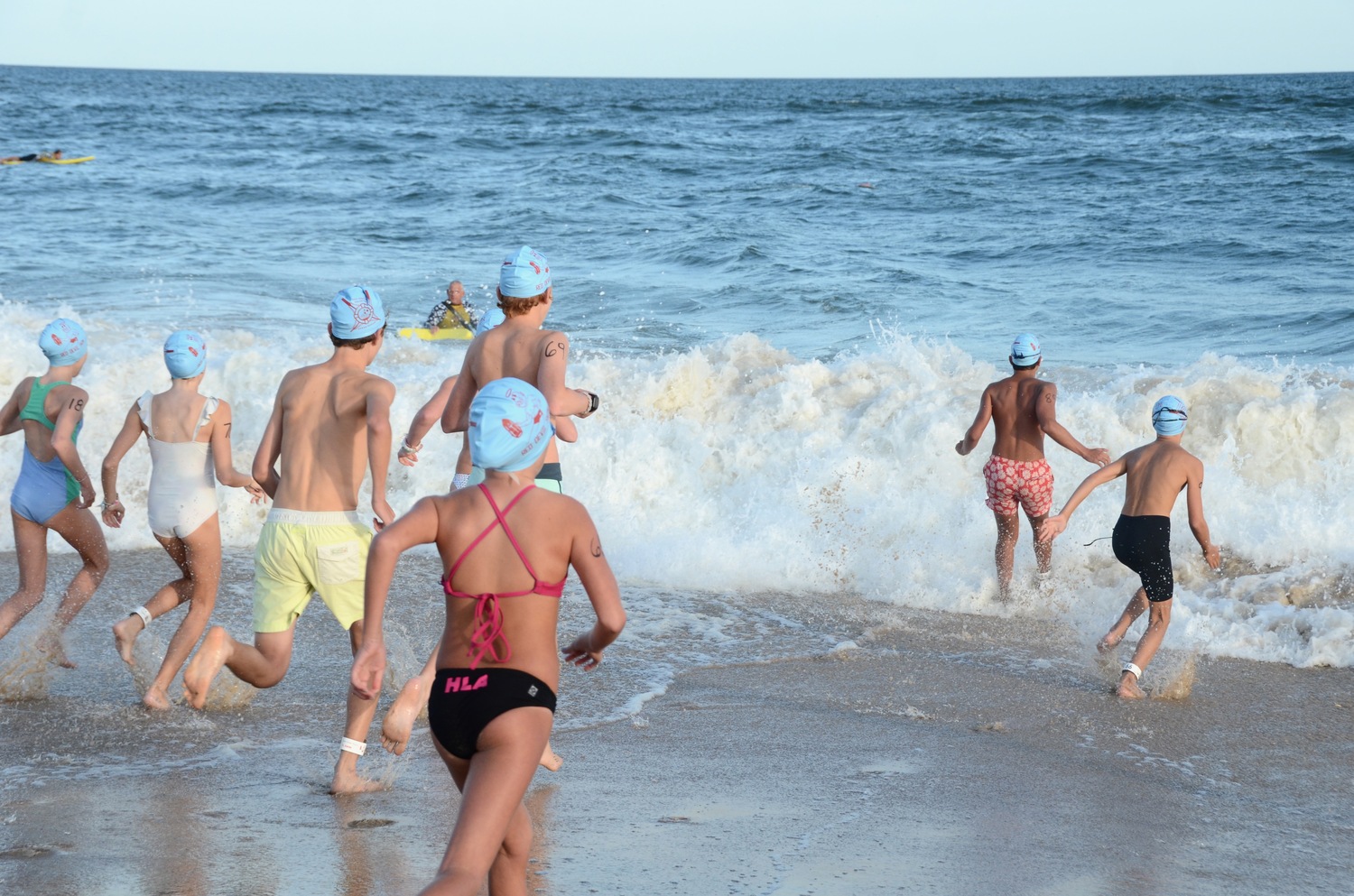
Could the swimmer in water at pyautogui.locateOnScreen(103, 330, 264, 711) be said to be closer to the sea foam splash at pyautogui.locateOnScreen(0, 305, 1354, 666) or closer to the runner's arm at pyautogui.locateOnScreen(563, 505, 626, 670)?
the runner's arm at pyautogui.locateOnScreen(563, 505, 626, 670)

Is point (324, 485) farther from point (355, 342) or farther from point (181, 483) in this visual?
point (181, 483)

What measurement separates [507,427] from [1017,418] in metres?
5.02

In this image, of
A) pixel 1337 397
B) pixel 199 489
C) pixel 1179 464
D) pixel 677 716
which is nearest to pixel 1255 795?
pixel 1179 464

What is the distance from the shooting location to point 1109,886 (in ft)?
12.5

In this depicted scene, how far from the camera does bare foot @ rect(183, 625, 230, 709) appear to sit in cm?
447

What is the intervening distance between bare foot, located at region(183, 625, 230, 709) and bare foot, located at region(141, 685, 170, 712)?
2.89 ft

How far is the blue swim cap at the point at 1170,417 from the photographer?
6.25m

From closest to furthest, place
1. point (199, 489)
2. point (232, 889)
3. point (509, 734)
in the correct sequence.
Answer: point (509, 734) → point (232, 889) → point (199, 489)

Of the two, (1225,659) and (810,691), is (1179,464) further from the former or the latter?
(810,691)

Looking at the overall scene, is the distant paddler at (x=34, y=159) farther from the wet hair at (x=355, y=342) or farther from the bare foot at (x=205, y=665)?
the bare foot at (x=205, y=665)

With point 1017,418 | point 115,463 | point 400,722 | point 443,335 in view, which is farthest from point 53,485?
point 443,335

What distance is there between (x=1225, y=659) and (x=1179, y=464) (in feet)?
3.90

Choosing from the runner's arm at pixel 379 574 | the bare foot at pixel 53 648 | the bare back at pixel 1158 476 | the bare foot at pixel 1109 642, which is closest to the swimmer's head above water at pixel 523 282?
the runner's arm at pixel 379 574

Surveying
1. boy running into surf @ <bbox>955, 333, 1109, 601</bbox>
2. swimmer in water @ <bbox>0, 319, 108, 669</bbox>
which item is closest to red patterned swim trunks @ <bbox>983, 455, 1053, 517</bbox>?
boy running into surf @ <bbox>955, 333, 1109, 601</bbox>
